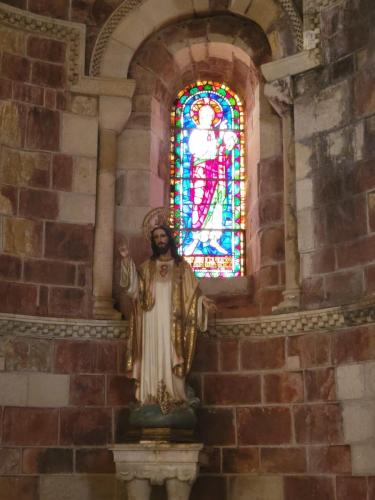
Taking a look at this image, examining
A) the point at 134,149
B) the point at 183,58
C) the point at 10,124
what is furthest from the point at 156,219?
the point at 183,58

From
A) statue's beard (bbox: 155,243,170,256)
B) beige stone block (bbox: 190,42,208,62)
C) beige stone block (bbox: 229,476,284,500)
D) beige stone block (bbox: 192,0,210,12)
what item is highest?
beige stone block (bbox: 192,0,210,12)

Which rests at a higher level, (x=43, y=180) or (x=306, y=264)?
(x=43, y=180)

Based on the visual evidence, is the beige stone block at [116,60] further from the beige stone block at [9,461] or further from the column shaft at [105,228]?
the beige stone block at [9,461]

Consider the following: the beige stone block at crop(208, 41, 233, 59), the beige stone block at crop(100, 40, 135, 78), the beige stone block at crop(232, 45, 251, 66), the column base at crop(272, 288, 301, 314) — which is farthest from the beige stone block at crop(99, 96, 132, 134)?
the column base at crop(272, 288, 301, 314)

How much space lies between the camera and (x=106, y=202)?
30.4 feet

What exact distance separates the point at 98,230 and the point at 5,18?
2.30m

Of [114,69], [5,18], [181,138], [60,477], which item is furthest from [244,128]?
[60,477]

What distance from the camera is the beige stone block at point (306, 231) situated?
8680 mm

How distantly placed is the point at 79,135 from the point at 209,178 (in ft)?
5.07

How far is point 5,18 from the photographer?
9.27 m

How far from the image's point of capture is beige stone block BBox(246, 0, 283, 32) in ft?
31.1

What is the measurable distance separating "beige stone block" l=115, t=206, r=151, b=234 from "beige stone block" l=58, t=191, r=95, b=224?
33 centimetres

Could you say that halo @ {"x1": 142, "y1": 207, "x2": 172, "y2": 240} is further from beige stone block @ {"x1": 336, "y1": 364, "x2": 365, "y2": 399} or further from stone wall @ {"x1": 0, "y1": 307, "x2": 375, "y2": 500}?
beige stone block @ {"x1": 336, "y1": 364, "x2": 365, "y2": 399}

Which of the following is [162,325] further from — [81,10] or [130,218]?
[81,10]
